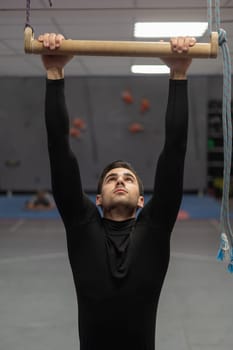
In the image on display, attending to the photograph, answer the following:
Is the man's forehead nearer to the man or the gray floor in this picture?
the man

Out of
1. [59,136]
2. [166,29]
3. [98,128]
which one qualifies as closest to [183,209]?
[98,128]

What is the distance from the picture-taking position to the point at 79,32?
15.4ft

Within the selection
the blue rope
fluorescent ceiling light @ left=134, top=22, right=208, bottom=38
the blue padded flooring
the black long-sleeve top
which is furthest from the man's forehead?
the blue padded flooring

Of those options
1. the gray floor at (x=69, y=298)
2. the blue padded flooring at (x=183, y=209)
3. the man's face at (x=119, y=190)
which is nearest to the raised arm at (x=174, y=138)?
the man's face at (x=119, y=190)

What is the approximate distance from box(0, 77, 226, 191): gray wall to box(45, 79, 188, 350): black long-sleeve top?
806 centimetres

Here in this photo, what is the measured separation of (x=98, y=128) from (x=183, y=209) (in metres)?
2.84

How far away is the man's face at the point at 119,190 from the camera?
142 centimetres

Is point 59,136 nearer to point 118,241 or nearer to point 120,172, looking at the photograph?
point 120,172

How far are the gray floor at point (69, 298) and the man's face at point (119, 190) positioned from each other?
6.06 ft

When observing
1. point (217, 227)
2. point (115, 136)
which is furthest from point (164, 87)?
point (217, 227)

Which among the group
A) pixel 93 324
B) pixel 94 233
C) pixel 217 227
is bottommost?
pixel 217 227

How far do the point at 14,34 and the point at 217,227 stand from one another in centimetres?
387

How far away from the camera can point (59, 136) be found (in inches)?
53.5

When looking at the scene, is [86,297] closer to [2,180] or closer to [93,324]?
[93,324]
